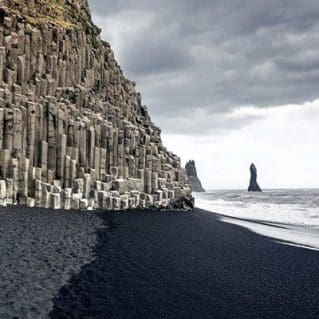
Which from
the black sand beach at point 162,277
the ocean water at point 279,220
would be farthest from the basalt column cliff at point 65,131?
the ocean water at point 279,220

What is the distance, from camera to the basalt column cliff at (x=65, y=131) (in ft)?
81.6

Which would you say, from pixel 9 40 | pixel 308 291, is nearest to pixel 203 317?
pixel 308 291

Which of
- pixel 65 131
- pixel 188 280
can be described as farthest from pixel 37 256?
pixel 65 131

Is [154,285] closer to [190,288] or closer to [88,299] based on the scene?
[190,288]

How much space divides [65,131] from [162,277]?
18.1 meters

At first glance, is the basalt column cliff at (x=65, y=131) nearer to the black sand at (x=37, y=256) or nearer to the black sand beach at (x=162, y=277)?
the black sand at (x=37, y=256)

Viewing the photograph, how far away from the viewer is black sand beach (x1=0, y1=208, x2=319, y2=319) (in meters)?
9.53

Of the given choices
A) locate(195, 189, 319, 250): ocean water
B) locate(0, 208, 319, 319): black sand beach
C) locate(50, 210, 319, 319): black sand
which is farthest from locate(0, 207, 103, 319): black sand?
locate(195, 189, 319, 250): ocean water

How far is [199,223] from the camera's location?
2616cm

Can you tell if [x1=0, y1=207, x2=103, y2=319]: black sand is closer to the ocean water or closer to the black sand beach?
the black sand beach

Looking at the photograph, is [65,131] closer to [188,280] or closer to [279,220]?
[188,280]

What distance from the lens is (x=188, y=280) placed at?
39.9ft

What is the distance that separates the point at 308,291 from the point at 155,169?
22.3 m

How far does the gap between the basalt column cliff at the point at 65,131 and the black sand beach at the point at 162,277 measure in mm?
6450
